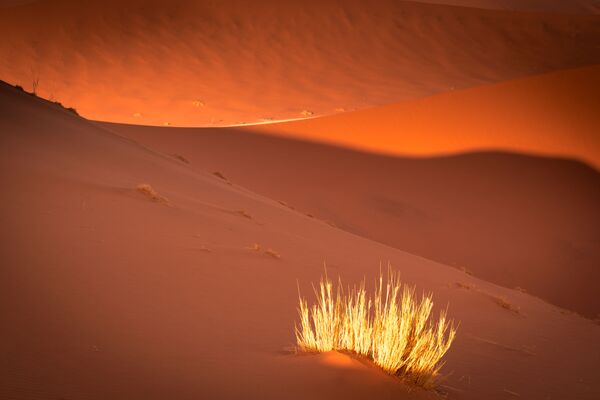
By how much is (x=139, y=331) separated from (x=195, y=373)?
59cm

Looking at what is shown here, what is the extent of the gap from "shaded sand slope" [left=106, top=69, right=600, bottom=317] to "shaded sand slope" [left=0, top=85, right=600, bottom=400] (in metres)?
4.16

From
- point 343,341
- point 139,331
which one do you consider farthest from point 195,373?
point 343,341

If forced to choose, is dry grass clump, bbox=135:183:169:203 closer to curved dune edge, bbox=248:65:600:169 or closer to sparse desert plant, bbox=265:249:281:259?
sparse desert plant, bbox=265:249:281:259

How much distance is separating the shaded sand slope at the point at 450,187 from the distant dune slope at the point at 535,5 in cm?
1065

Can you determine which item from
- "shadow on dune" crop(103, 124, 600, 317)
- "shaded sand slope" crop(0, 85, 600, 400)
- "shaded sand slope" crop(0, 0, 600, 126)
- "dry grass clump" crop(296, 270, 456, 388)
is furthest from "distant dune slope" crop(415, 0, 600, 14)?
"dry grass clump" crop(296, 270, 456, 388)

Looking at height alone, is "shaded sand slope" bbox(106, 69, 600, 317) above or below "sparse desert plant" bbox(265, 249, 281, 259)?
above

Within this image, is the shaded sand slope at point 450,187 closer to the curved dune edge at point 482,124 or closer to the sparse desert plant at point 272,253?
the curved dune edge at point 482,124

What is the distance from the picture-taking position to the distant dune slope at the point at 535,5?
27.4 meters

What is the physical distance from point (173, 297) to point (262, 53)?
21882 millimetres

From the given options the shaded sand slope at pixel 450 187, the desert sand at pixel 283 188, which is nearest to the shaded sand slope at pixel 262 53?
the desert sand at pixel 283 188

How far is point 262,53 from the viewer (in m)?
25.0

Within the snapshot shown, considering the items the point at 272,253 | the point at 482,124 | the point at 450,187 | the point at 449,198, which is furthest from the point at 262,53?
the point at 272,253

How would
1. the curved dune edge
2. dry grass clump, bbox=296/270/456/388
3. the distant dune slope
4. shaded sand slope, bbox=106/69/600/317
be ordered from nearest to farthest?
1. dry grass clump, bbox=296/270/456/388
2. shaded sand slope, bbox=106/69/600/317
3. the curved dune edge
4. the distant dune slope

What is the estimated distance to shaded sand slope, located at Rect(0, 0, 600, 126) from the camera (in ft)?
66.8
